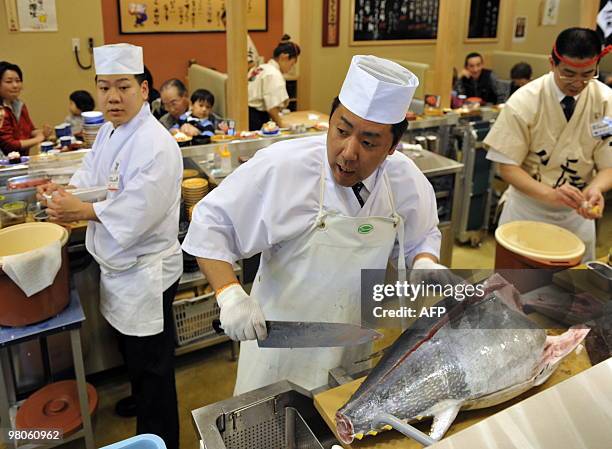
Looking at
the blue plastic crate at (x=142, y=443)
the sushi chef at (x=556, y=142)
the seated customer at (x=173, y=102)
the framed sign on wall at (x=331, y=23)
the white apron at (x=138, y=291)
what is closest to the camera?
the blue plastic crate at (x=142, y=443)

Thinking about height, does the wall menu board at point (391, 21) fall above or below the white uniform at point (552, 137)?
above

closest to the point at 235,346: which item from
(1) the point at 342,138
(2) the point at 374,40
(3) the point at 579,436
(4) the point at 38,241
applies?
(4) the point at 38,241

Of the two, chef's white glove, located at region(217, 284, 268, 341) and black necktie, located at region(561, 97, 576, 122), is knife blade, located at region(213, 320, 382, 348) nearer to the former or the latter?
chef's white glove, located at region(217, 284, 268, 341)

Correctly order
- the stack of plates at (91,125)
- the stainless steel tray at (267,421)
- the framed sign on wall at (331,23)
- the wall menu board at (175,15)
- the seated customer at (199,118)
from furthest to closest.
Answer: the framed sign on wall at (331,23)
the wall menu board at (175,15)
the seated customer at (199,118)
the stack of plates at (91,125)
the stainless steel tray at (267,421)

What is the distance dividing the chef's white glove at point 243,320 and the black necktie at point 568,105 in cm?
196

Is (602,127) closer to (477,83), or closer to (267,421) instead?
(267,421)

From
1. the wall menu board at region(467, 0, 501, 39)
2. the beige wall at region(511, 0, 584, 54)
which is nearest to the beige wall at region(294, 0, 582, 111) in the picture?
the beige wall at region(511, 0, 584, 54)

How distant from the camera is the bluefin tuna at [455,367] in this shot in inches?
45.4

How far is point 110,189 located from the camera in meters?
2.32

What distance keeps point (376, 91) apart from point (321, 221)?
411 mm

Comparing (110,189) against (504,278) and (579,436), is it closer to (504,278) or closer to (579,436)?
(504,278)

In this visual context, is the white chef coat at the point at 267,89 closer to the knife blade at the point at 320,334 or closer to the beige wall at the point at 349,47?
the beige wall at the point at 349,47

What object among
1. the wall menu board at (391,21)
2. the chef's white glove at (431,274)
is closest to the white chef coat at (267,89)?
the wall menu board at (391,21)

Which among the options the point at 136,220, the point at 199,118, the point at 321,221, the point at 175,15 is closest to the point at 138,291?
the point at 136,220
